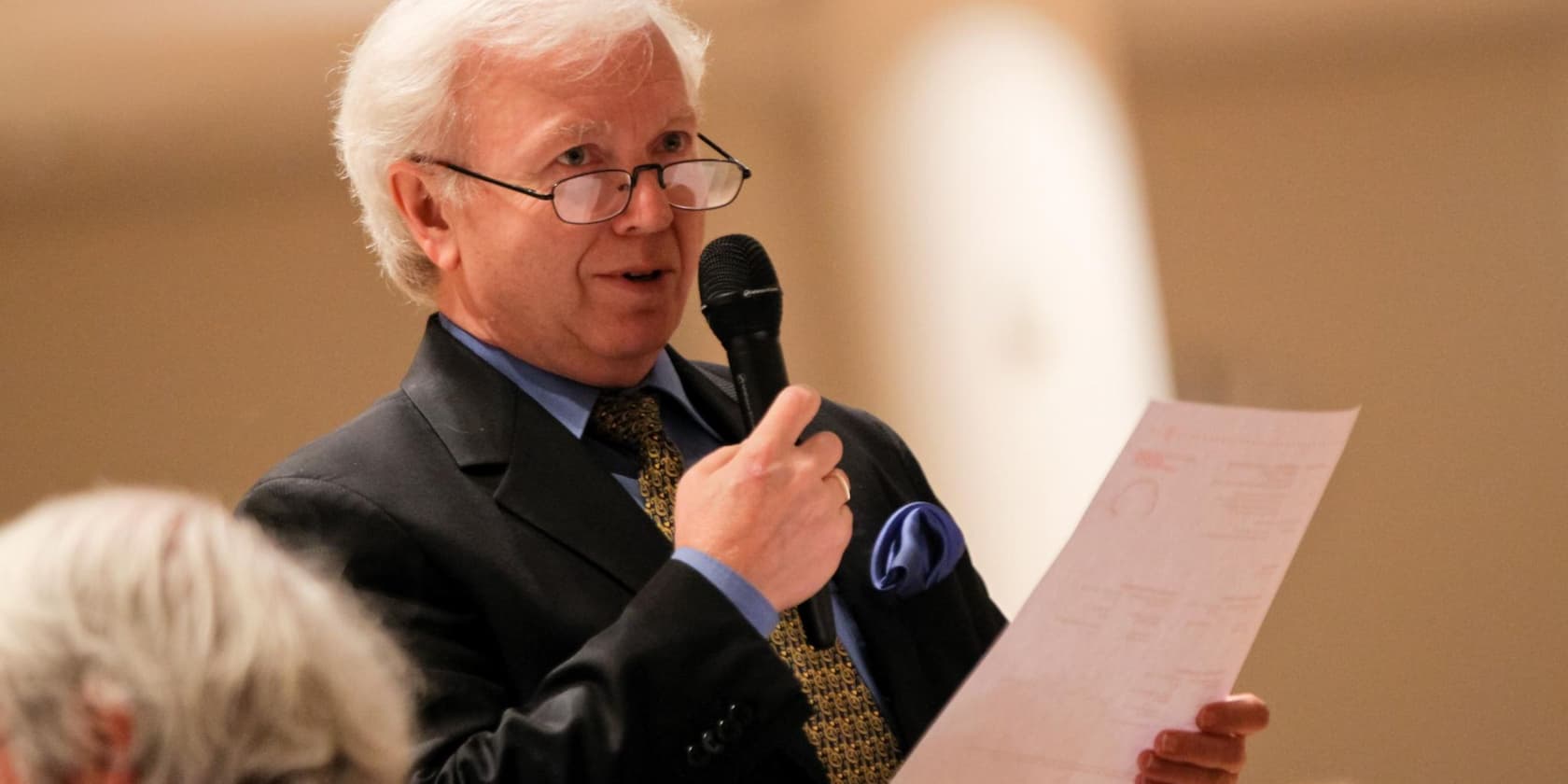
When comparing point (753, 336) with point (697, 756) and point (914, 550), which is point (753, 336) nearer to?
point (914, 550)

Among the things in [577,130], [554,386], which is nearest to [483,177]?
[577,130]

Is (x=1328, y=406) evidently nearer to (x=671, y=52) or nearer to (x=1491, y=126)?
(x=1491, y=126)

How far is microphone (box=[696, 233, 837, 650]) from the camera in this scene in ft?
5.09

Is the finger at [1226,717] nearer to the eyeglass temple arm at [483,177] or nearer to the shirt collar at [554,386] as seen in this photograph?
the shirt collar at [554,386]

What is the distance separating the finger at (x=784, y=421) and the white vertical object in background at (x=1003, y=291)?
2.26m

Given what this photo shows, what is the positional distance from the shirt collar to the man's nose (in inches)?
6.8

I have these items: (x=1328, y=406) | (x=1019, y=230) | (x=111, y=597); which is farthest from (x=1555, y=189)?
(x=111, y=597)

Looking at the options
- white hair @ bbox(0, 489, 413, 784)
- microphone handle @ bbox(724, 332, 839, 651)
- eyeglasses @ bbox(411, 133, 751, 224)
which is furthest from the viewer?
eyeglasses @ bbox(411, 133, 751, 224)

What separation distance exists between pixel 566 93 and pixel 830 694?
648mm

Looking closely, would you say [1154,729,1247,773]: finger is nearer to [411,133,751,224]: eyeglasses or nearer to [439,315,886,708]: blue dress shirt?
[439,315,886,708]: blue dress shirt

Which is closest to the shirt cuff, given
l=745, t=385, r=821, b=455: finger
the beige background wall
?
l=745, t=385, r=821, b=455: finger

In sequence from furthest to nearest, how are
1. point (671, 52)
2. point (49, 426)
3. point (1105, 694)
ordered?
point (49, 426), point (671, 52), point (1105, 694)

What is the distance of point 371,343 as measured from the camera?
3549 mm

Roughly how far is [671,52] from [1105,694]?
2.64 feet
